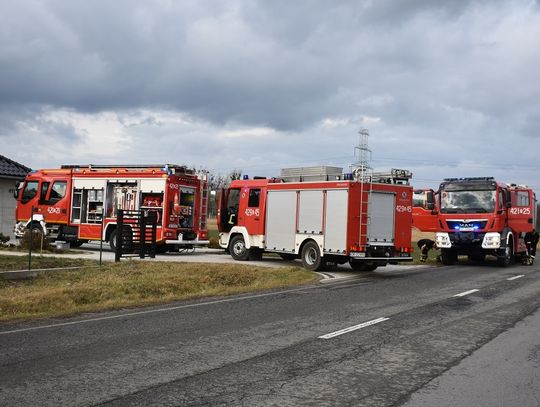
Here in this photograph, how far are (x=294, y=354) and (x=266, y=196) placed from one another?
1333 cm

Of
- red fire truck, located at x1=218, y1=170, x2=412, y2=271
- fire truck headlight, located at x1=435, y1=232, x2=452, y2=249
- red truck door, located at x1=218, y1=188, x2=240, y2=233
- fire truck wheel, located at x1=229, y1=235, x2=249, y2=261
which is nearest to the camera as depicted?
red fire truck, located at x1=218, y1=170, x2=412, y2=271

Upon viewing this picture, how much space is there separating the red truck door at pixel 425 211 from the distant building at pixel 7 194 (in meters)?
18.4

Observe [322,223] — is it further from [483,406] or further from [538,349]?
[483,406]

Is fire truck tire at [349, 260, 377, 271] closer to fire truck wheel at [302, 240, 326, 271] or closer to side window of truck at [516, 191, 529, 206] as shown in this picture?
fire truck wheel at [302, 240, 326, 271]

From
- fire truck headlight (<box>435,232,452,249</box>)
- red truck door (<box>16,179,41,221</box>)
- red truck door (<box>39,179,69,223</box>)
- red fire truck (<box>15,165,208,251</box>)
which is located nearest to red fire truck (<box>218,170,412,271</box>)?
red fire truck (<box>15,165,208,251</box>)

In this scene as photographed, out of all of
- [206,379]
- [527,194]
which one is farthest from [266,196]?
[206,379]

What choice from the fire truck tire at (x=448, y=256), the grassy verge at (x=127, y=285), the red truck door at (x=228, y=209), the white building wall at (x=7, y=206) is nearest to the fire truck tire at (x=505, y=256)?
the fire truck tire at (x=448, y=256)

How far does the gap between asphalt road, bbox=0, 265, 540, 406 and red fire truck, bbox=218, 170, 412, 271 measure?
532cm

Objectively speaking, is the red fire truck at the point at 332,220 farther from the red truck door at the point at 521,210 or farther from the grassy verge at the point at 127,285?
the red truck door at the point at 521,210

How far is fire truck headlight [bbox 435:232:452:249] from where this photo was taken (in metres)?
22.7

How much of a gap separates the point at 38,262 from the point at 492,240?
1589 cm

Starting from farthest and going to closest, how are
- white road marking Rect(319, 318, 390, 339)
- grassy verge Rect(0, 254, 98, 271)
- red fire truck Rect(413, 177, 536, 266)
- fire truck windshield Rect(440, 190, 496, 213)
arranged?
1. fire truck windshield Rect(440, 190, 496, 213)
2. red fire truck Rect(413, 177, 536, 266)
3. grassy verge Rect(0, 254, 98, 271)
4. white road marking Rect(319, 318, 390, 339)

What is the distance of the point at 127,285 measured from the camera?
12852 mm

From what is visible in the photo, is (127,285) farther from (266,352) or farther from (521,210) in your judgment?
(521,210)
